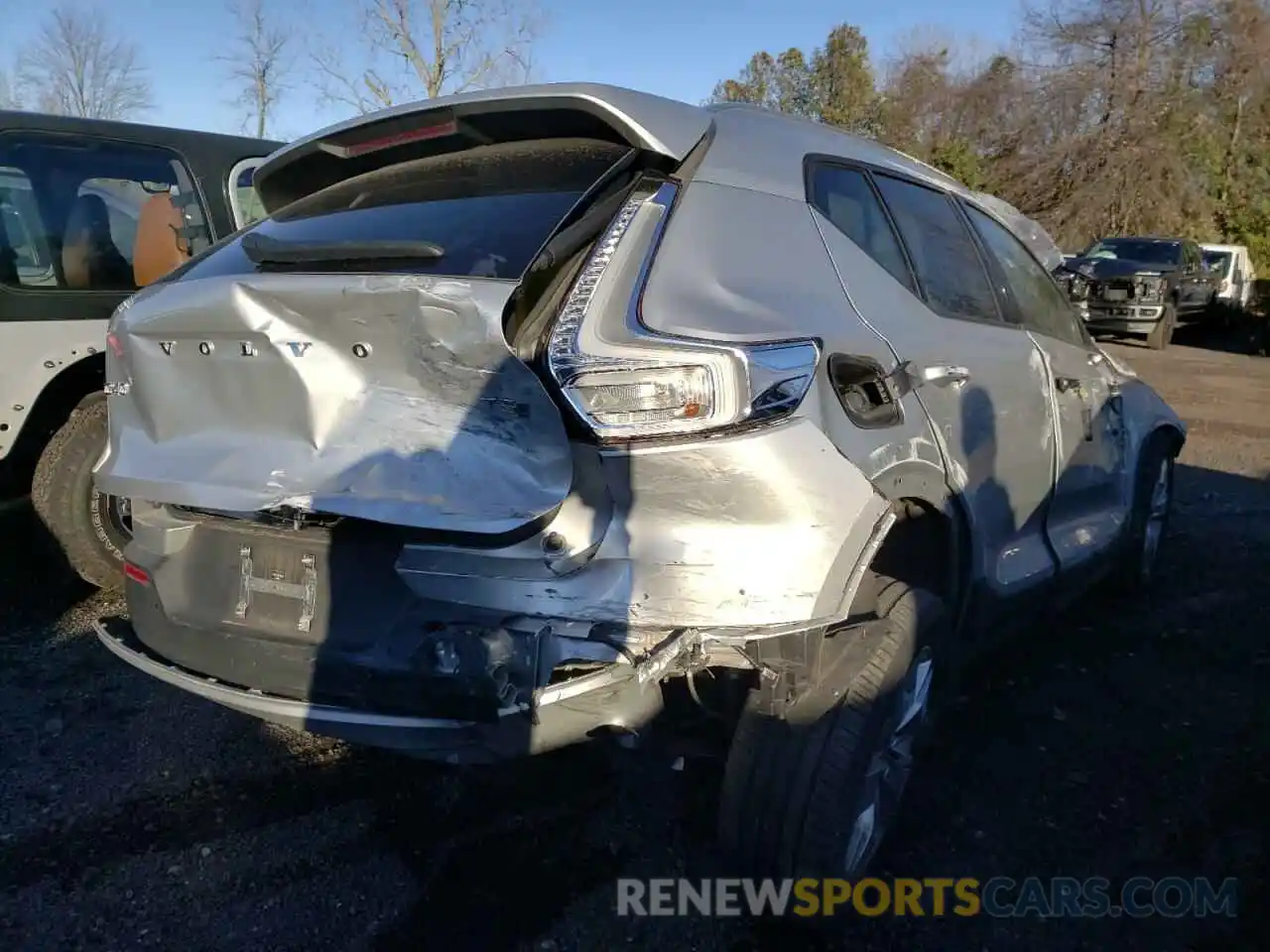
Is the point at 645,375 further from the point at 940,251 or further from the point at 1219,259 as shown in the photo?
the point at 1219,259

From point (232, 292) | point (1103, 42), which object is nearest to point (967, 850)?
point (232, 292)

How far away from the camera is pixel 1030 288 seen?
13.1 ft

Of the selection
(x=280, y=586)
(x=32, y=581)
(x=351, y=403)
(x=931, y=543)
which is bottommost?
(x=32, y=581)

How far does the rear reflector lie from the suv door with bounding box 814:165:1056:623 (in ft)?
3.32

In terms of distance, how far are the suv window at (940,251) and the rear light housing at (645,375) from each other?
115 centimetres

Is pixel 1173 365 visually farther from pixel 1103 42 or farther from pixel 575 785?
pixel 1103 42

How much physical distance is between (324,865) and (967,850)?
1832 mm

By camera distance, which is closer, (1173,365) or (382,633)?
(382,633)

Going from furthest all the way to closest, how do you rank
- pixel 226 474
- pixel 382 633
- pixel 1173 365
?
1. pixel 1173 365
2. pixel 226 474
3. pixel 382 633

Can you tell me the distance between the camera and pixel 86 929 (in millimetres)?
2598

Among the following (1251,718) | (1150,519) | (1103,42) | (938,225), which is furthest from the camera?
(1103,42)

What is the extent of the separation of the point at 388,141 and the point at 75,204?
109 inches

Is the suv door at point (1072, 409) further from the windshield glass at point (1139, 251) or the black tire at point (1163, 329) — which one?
the windshield glass at point (1139, 251)

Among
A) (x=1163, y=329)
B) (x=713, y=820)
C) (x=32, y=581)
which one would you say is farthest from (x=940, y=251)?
(x=1163, y=329)
